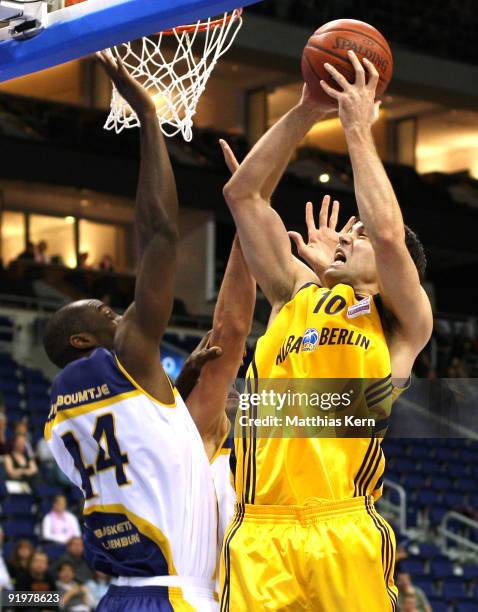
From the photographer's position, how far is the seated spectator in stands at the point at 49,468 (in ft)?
40.0

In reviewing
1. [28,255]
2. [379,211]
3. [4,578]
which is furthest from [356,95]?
[28,255]

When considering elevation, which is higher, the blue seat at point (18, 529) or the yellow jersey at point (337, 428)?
the yellow jersey at point (337, 428)

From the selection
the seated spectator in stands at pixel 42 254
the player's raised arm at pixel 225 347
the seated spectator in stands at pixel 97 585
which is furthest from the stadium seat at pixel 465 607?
the player's raised arm at pixel 225 347

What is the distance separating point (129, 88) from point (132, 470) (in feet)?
3.65

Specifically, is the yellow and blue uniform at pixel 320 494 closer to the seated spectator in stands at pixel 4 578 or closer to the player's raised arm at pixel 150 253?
the player's raised arm at pixel 150 253

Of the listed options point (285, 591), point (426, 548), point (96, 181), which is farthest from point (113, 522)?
point (96, 181)

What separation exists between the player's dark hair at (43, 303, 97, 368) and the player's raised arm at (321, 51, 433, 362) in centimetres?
88

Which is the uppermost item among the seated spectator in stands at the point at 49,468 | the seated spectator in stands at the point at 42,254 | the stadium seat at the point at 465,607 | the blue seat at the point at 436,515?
the seated spectator in stands at the point at 42,254

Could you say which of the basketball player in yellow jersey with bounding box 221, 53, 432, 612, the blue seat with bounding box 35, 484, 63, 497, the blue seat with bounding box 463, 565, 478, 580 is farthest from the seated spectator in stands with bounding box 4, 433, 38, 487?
the basketball player in yellow jersey with bounding box 221, 53, 432, 612

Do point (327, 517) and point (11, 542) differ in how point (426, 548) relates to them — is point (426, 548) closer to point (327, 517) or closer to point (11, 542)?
point (11, 542)

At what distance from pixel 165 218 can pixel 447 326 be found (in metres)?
17.6

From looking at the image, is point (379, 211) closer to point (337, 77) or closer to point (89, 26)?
point (337, 77)

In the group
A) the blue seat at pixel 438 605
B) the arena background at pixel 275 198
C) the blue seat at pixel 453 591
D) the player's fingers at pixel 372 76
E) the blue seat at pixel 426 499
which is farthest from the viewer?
the blue seat at pixel 426 499

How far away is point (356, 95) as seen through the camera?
11.7 ft
